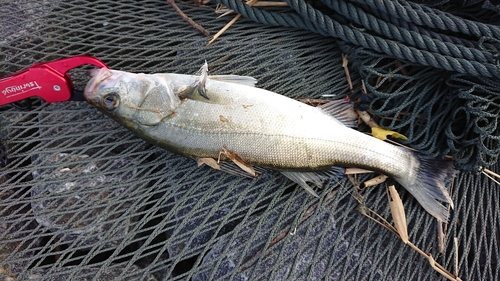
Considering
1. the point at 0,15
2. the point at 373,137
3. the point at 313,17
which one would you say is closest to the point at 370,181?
the point at 373,137

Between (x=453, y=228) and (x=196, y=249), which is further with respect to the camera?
(x=453, y=228)

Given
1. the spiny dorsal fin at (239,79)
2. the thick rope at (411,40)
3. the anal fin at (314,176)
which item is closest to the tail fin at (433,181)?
the anal fin at (314,176)

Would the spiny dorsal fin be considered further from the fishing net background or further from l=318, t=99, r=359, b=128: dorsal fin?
l=318, t=99, r=359, b=128: dorsal fin

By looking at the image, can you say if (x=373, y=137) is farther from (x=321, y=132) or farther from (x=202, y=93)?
(x=202, y=93)

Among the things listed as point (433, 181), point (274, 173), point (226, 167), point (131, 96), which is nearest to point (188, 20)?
point (131, 96)

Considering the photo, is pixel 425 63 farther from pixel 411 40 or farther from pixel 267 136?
pixel 267 136

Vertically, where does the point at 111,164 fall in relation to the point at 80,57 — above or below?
below
